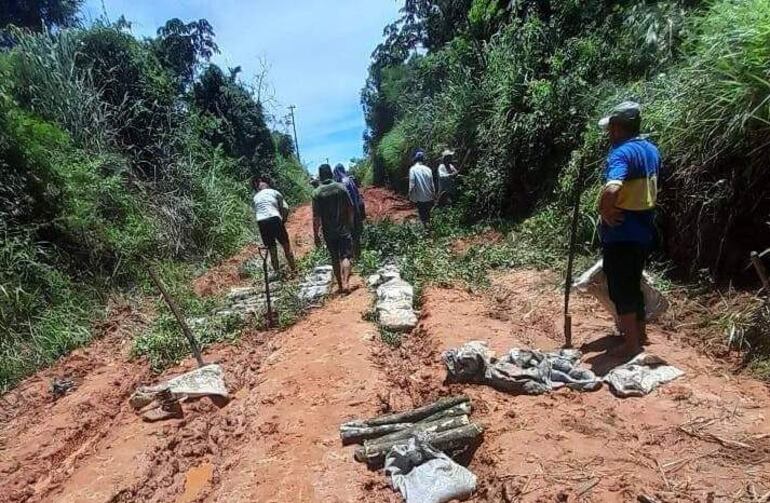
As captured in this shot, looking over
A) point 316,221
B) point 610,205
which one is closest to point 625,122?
point 610,205

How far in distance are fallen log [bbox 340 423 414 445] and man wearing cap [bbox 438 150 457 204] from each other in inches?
307

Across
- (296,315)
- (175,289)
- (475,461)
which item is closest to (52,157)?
(175,289)

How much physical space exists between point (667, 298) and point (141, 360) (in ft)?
16.3

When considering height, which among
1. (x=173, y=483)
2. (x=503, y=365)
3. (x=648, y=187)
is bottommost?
(x=173, y=483)

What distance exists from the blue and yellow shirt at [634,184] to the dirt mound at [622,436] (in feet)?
2.87

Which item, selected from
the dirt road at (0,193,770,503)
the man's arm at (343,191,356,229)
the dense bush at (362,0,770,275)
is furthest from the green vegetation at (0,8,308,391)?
the dense bush at (362,0,770,275)

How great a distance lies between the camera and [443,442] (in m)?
2.91

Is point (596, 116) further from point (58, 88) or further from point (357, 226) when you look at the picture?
point (58, 88)

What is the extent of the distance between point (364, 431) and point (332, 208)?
13.0 feet

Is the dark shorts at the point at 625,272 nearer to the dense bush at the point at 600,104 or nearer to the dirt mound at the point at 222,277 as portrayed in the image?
the dense bush at the point at 600,104

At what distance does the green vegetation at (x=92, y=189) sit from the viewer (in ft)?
20.4

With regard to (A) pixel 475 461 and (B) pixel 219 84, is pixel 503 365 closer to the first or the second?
(A) pixel 475 461

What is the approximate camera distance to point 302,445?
330 centimetres

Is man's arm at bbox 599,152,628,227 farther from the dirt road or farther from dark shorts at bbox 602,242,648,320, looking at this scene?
the dirt road
